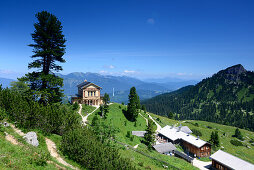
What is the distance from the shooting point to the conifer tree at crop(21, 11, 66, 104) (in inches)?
979

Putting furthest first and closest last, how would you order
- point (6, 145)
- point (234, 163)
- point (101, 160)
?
point (234, 163) → point (101, 160) → point (6, 145)

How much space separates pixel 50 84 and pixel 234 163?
55661mm

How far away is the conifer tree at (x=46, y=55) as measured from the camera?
81.6ft

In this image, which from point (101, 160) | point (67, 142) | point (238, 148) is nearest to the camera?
point (101, 160)

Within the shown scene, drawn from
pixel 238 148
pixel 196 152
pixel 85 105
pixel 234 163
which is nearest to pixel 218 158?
pixel 234 163

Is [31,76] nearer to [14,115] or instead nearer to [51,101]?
[51,101]

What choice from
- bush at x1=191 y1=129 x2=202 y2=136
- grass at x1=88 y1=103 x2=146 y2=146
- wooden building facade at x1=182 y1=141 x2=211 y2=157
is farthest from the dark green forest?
bush at x1=191 y1=129 x2=202 y2=136

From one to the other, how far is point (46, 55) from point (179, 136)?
214 ft

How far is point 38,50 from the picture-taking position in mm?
25328

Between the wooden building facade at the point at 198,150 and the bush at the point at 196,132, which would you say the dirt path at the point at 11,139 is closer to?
the wooden building facade at the point at 198,150

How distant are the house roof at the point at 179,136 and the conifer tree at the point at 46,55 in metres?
57.6

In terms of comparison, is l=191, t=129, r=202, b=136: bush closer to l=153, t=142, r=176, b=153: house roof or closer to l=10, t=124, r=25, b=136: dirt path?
l=153, t=142, r=176, b=153: house roof

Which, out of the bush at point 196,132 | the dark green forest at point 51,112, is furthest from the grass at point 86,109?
the bush at point 196,132

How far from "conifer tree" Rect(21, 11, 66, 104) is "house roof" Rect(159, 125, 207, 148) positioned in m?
57.6
